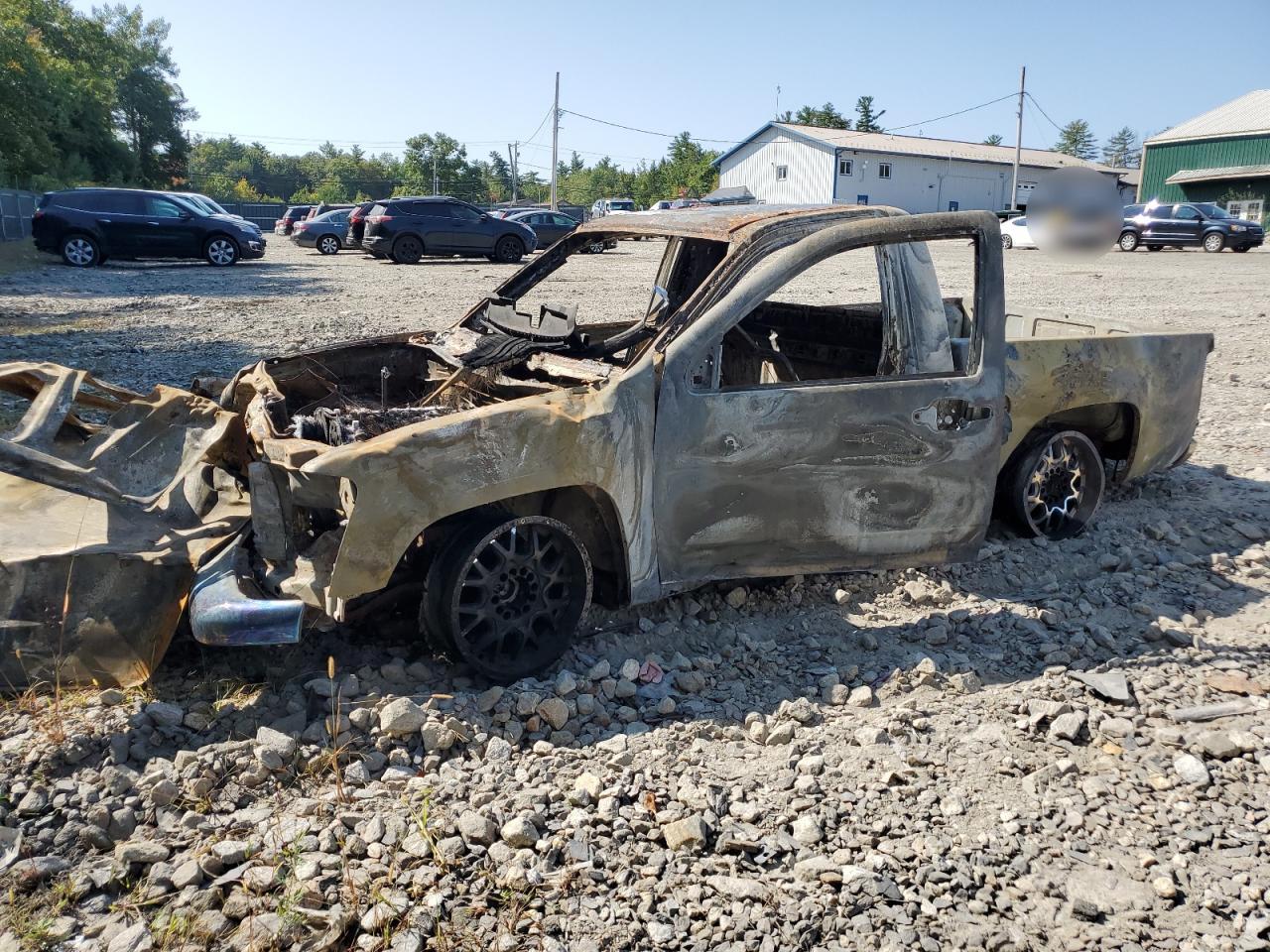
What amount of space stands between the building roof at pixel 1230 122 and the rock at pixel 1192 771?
47.4 metres

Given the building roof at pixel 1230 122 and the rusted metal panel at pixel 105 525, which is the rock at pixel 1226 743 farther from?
the building roof at pixel 1230 122

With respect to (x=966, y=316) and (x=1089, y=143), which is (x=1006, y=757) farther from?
(x=1089, y=143)

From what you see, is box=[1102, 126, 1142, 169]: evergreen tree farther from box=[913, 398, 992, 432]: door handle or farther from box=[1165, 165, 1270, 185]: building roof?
box=[913, 398, 992, 432]: door handle

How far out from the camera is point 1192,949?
8.14ft

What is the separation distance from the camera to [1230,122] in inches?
1714

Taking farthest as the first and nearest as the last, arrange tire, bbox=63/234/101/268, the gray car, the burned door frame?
the gray car < tire, bbox=63/234/101/268 < the burned door frame

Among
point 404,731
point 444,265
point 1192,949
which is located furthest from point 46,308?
point 1192,949

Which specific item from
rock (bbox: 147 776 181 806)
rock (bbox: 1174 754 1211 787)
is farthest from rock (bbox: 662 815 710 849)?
rock (bbox: 1174 754 1211 787)

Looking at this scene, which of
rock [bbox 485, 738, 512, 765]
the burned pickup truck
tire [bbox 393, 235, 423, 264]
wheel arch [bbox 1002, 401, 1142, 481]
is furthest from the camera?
tire [bbox 393, 235, 423, 264]

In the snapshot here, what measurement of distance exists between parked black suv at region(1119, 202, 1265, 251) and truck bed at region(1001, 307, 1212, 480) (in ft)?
91.6

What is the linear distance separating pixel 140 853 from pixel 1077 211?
5134mm

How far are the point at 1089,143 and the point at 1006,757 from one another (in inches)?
2221

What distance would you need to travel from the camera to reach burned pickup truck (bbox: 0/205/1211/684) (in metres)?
3.40

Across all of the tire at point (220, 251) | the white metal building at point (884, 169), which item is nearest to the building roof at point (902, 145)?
the white metal building at point (884, 169)
